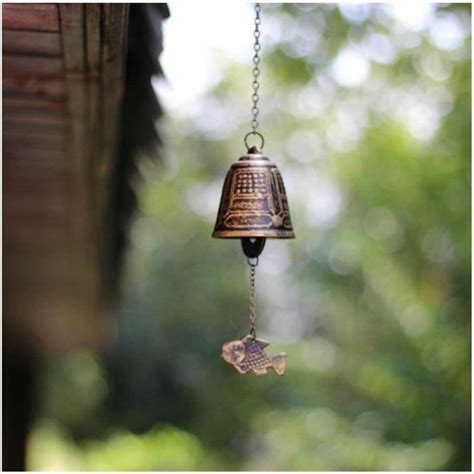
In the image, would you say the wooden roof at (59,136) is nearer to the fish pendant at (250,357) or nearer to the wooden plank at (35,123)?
the wooden plank at (35,123)

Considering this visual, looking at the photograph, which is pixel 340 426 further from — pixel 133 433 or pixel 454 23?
pixel 454 23

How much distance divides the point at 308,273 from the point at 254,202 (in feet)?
33.6

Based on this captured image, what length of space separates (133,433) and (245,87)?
6.18 m

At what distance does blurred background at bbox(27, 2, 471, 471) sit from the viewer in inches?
311

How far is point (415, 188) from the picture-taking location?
30.1ft

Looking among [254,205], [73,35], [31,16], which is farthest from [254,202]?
[31,16]

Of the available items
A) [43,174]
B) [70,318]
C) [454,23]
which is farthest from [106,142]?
[454,23]

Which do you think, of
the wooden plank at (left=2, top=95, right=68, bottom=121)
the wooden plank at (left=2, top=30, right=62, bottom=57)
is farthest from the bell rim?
the wooden plank at (left=2, top=95, right=68, bottom=121)

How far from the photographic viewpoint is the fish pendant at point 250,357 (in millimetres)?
2254

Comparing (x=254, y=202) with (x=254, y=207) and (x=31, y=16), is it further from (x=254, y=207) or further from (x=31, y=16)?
(x=31, y=16)

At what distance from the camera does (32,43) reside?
244cm

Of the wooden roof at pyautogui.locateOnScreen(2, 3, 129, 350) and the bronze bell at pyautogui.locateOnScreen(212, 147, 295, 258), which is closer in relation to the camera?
the wooden roof at pyautogui.locateOnScreen(2, 3, 129, 350)

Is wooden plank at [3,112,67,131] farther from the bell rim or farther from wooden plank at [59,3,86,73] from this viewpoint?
the bell rim

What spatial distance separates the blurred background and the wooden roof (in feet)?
1.21
